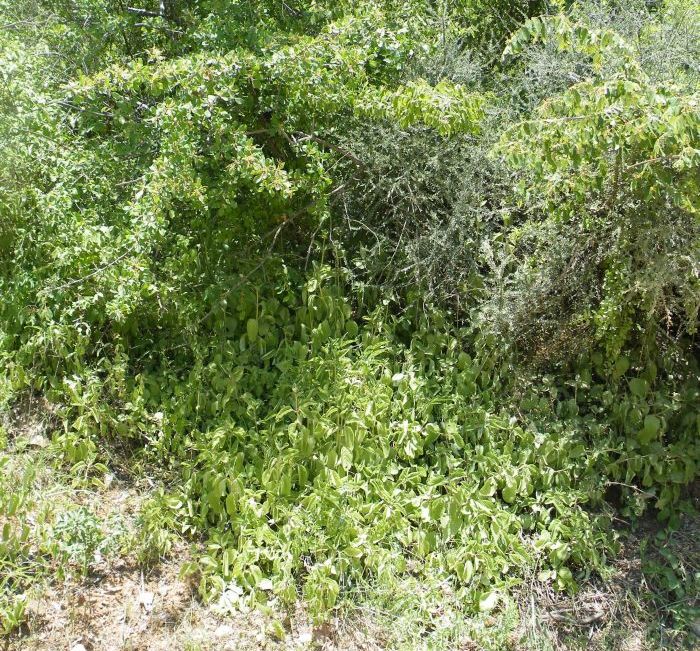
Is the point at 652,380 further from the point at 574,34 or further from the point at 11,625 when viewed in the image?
the point at 11,625

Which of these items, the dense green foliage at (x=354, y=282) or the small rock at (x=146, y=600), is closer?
the small rock at (x=146, y=600)

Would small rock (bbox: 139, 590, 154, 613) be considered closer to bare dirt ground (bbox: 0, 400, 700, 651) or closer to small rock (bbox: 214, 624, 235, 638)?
bare dirt ground (bbox: 0, 400, 700, 651)

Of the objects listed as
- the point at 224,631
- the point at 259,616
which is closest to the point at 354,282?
the point at 259,616

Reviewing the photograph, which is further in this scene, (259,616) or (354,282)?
(354,282)

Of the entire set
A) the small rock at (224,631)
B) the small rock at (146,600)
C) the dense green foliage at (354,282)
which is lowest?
the small rock at (146,600)

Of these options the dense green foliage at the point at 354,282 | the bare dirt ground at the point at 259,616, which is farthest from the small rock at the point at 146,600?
the dense green foliage at the point at 354,282

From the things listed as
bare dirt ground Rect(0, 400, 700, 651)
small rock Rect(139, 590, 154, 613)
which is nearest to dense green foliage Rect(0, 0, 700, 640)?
bare dirt ground Rect(0, 400, 700, 651)

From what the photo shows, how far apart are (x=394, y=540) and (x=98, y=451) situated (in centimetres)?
158

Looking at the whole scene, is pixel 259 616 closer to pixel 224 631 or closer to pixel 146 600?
pixel 224 631

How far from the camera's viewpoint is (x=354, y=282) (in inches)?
181

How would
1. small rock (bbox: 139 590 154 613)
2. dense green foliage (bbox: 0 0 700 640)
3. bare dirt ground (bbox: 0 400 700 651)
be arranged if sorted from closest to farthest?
bare dirt ground (bbox: 0 400 700 651), small rock (bbox: 139 590 154 613), dense green foliage (bbox: 0 0 700 640)

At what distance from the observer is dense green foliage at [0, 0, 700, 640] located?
390cm

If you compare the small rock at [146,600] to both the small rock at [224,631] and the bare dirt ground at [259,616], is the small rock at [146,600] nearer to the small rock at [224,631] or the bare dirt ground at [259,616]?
the bare dirt ground at [259,616]

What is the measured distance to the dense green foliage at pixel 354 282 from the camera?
154 inches
